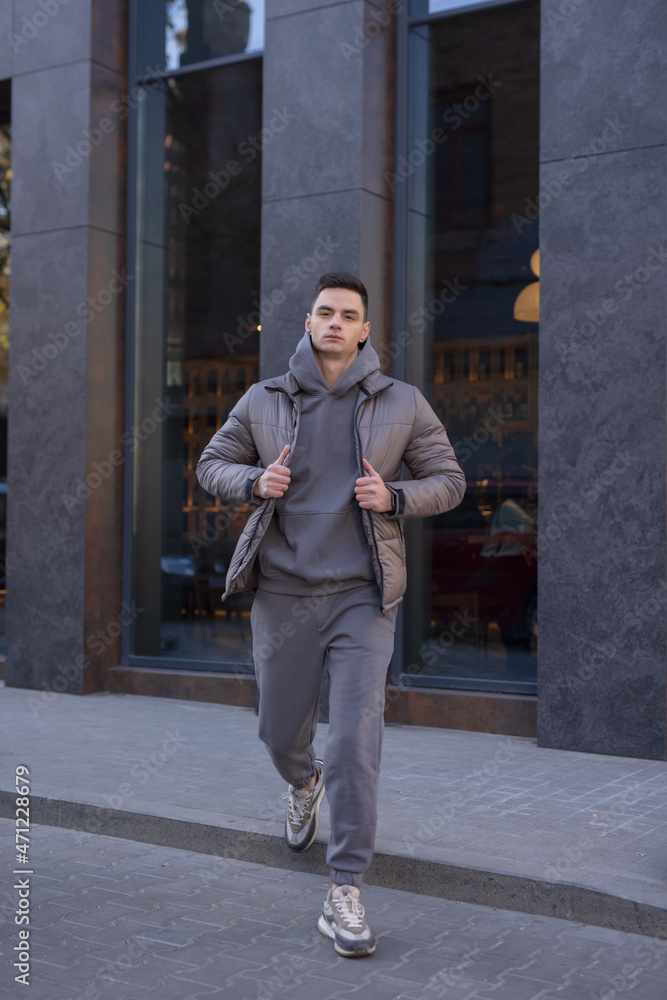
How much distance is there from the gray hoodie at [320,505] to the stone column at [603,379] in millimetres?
2664

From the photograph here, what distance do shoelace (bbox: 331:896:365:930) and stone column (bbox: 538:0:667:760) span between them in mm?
3042

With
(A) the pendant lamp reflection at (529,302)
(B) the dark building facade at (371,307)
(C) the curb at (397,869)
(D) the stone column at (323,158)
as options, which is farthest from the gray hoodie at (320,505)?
(A) the pendant lamp reflection at (529,302)

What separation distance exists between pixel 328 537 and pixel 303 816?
50.4 inches

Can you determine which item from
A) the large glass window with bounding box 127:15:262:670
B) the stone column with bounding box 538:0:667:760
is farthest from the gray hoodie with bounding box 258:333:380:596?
the large glass window with bounding box 127:15:262:670

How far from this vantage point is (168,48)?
29.9ft

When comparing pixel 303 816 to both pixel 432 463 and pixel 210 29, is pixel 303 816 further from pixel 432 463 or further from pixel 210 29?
pixel 210 29

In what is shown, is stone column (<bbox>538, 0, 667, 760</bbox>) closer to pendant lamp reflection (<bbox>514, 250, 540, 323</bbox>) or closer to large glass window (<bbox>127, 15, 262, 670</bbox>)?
pendant lamp reflection (<bbox>514, 250, 540, 323</bbox>)

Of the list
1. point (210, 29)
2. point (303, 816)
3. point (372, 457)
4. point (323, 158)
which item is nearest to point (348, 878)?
point (303, 816)

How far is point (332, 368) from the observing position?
4.39 meters

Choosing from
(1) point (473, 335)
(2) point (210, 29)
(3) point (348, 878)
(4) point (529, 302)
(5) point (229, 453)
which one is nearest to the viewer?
(3) point (348, 878)

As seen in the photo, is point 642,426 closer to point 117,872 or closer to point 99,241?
point 117,872

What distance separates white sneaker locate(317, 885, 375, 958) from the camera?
3.83 metres

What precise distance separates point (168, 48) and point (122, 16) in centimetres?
45

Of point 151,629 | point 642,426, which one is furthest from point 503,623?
point 151,629
